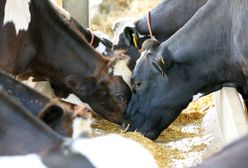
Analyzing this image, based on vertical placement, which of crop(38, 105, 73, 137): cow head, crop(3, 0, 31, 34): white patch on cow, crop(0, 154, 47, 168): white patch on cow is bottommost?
crop(3, 0, 31, 34): white patch on cow

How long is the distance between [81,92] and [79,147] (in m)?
3.68

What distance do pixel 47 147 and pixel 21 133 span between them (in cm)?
15

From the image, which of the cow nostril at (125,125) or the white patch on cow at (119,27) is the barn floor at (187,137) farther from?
the white patch on cow at (119,27)

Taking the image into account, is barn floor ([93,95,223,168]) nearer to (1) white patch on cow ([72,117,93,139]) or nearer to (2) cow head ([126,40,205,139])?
(2) cow head ([126,40,205,139])

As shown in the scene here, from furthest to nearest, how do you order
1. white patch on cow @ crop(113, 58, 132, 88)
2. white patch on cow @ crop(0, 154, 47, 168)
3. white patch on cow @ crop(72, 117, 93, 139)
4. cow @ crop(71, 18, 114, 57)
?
cow @ crop(71, 18, 114, 57) < white patch on cow @ crop(113, 58, 132, 88) < white patch on cow @ crop(72, 117, 93, 139) < white patch on cow @ crop(0, 154, 47, 168)

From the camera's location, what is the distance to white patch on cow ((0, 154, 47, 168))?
2.48 m

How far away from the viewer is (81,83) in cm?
617

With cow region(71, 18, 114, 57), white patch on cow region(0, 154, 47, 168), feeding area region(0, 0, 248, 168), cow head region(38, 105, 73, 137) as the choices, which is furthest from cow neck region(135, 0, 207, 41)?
white patch on cow region(0, 154, 47, 168)

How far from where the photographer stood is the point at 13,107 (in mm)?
2660

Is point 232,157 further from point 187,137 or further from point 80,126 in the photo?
point 187,137

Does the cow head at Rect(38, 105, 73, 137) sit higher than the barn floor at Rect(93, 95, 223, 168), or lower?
higher

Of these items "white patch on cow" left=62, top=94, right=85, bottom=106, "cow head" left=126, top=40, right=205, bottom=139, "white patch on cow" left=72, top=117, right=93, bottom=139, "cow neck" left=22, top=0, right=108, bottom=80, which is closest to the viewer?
"white patch on cow" left=72, top=117, right=93, bottom=139

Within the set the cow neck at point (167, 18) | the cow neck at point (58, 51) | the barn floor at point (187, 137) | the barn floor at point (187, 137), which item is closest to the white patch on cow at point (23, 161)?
the barn floor at point (187, 137)

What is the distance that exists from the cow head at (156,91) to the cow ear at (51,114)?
330 cm
